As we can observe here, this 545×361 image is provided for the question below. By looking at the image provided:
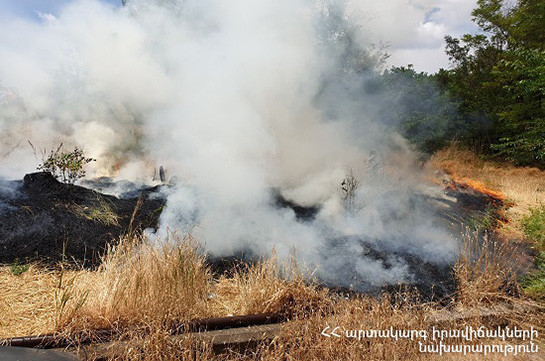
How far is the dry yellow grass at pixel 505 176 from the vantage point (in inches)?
303

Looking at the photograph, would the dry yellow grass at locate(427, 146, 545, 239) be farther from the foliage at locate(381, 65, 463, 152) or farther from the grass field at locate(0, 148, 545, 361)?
the grass field at locate(0, 148, 545, 361)

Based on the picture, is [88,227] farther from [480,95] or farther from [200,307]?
[480,95]

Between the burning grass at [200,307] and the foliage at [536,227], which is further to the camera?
the foliage at [536,227]

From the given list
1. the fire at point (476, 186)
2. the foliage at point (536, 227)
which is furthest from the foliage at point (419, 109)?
the foliage at point (536, 227)

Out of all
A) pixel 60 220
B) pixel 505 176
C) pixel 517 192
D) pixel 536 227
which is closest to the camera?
pixel 60 220

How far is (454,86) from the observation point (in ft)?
48.6


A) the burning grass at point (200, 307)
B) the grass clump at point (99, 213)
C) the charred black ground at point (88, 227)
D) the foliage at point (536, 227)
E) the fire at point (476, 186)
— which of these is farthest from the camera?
the fire at point (476, 186)

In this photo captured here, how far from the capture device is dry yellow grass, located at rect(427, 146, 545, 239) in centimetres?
770

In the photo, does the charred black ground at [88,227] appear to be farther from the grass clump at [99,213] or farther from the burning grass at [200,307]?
the burning grass at [200,307]

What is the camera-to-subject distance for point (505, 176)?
1124 cm

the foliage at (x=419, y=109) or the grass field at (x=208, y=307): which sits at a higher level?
the foliage at (x=419, y=109)

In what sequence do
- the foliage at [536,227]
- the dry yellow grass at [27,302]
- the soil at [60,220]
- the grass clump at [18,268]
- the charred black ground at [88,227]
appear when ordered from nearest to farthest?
the dry yellow grass at [27,302] < the grass clump at [18,268] < the charred black ground at [88,227] < the soil at [60,220] < the foliage at [536,227]

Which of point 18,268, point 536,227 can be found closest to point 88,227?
point 18,268

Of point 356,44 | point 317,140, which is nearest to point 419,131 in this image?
point 356,44
